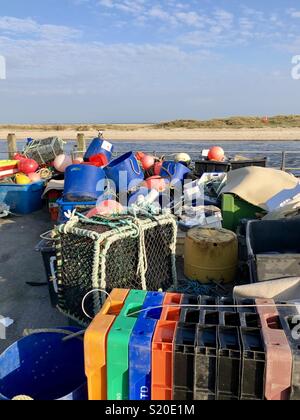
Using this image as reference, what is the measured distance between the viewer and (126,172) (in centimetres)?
711

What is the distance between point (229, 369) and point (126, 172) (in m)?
5.46

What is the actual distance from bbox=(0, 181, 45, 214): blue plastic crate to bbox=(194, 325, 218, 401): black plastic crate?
21.3ft

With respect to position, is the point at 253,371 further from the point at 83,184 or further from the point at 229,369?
the point at 83,184

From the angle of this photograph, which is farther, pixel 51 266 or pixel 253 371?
pixel 51 266

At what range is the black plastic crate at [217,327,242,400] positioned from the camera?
1.92 meters

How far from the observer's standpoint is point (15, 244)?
6.02 meters

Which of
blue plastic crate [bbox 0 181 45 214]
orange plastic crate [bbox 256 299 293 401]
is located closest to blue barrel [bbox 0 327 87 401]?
orange plastic crate [bbox 256 299 293 401]

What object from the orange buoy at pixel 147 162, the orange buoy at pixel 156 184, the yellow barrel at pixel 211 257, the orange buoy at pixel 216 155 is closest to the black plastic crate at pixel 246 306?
the yellow barrel at pixel 211 257

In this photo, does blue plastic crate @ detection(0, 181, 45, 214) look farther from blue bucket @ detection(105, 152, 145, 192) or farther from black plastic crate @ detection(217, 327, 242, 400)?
black plastic crate @ detection(217, 327, 242, 400)

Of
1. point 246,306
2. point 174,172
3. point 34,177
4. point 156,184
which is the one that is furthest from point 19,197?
point 246,306
